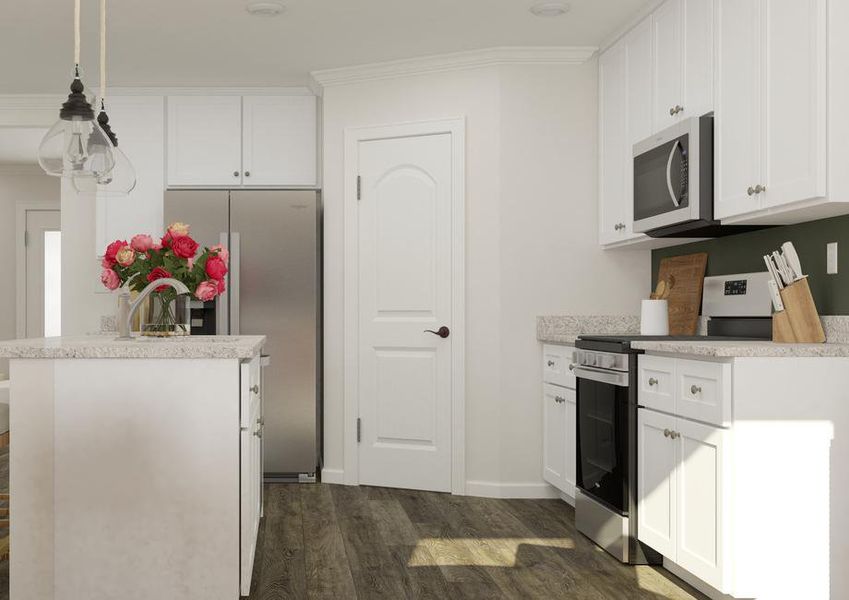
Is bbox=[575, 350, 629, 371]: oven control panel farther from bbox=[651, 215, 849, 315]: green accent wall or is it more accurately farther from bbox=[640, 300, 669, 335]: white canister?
bbox=[651, 215, 849, 315]: green accent wall

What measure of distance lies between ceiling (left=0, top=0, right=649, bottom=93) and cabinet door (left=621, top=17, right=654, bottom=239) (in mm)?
125

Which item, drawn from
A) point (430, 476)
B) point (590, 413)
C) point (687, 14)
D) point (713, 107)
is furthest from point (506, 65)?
point (430, 476)

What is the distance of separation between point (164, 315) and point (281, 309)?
5.88ft

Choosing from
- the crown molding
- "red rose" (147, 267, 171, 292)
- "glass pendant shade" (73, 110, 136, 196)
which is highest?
the crown molding

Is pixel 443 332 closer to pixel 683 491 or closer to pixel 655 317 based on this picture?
pixel 655 317

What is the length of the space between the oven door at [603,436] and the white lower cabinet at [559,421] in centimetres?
21

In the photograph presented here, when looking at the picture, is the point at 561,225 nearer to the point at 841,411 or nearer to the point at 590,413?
the point at 590,413

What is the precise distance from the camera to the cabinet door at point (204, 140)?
17.0 ft

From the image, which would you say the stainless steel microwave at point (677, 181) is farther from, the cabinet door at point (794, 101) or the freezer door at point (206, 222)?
the freezer door at point (206, 222)

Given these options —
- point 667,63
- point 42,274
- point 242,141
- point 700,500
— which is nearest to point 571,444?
point 700,500

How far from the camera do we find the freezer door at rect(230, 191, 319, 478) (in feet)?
16.0

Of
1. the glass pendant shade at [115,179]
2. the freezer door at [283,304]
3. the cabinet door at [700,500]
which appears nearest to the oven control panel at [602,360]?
the cabinet door at [700,500]

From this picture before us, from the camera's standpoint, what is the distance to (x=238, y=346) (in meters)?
2.54

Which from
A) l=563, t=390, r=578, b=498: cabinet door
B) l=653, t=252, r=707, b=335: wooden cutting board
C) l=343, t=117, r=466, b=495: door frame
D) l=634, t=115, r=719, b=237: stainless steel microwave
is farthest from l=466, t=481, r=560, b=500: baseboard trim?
l=634, t=115, r=719, b=237: stainless steel microwave
